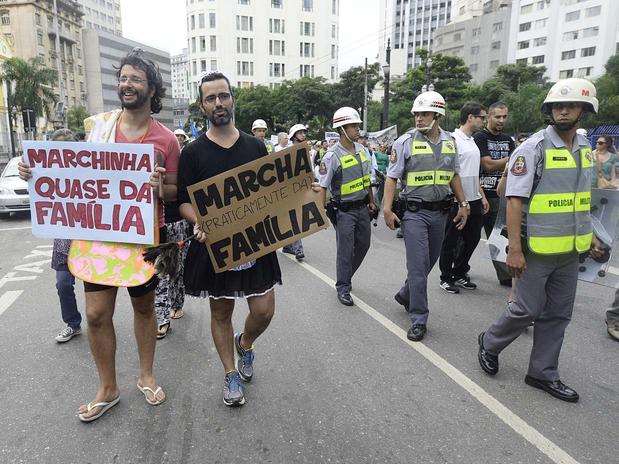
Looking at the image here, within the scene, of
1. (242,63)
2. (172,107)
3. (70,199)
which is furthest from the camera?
(172,107)

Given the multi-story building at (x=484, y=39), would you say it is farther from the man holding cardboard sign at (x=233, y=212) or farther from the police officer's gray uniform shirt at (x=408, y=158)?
the man holding cardboard sign at (x=233, y=212)

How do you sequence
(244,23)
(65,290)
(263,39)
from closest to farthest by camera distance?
1. (65,290)
2. (244,23)
3. (263,39)

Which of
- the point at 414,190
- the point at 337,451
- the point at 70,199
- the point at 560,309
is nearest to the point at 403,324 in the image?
the point at 414,190

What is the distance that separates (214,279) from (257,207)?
518mm

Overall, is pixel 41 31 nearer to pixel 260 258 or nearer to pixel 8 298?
pixel 8 298

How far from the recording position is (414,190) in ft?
14.1

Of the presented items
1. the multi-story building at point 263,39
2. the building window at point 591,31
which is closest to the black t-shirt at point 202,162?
the building window at point 591,31

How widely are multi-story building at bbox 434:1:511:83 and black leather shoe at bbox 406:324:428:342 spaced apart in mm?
84770

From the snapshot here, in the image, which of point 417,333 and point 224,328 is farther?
point 417,333

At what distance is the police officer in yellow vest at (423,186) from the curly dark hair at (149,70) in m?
2.20

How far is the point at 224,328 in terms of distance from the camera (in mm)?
3092

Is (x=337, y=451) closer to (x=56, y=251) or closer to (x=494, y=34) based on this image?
(x=56, y=251)

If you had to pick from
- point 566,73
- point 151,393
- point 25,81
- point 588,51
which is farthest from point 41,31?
point 151,393

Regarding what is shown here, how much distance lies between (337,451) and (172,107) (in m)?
135
